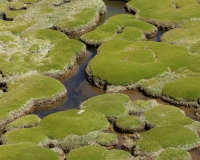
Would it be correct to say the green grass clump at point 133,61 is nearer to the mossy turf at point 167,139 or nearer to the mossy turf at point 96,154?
the mossy turf at point 167,139

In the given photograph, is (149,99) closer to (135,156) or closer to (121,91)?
(121,91)

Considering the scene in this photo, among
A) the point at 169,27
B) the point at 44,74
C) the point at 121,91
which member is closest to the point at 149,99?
the point at 121,91

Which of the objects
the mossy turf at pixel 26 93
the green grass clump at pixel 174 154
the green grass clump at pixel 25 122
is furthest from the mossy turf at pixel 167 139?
the mossy turf at pixel 26 93

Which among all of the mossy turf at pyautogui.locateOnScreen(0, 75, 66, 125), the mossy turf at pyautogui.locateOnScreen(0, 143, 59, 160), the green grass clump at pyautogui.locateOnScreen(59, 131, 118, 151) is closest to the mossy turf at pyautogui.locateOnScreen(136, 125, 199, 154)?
the green grass clump at pyautogui.locateOnScreen(59, 131, 118, 151)

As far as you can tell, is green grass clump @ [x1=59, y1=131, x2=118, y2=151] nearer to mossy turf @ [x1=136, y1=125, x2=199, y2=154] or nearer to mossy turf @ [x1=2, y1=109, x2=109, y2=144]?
mossy turf @ [x1=2, y1=109, x2=109, y2=144]

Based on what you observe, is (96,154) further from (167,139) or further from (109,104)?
(109,104)

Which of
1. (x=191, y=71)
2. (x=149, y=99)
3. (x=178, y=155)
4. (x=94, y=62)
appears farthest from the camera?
(x=94, y=62)
